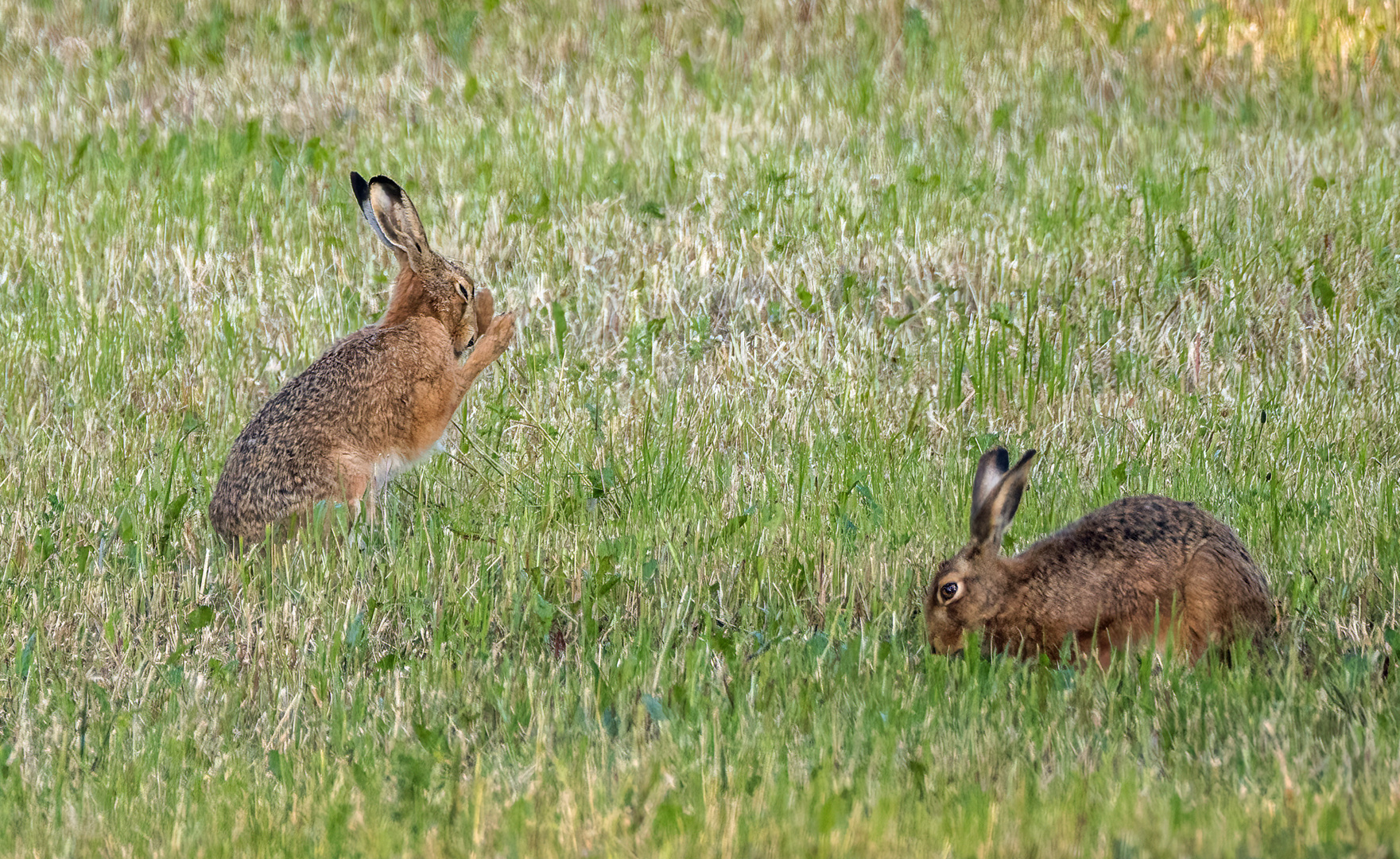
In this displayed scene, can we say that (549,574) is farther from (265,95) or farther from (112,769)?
(265,95)

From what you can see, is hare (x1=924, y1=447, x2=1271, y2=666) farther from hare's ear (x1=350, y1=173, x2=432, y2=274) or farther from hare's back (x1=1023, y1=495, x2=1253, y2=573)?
hare's ear (x1=350, y1=173, x2=432, y2=274)

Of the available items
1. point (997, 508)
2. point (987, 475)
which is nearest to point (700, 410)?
point (987, 475)

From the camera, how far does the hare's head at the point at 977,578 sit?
14.9 ft

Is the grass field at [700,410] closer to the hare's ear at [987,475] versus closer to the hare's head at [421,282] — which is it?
the hare's ear at [987,475]

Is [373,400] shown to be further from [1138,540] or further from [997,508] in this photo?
[1138,540]

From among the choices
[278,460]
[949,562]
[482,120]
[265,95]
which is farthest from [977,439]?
[265,95]

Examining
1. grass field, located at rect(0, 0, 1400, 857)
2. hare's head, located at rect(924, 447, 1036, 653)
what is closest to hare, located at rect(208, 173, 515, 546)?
grass field, located at rect(0, 0, 1400, 857)

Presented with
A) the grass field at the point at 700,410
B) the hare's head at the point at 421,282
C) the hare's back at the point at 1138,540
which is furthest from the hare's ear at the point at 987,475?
the hare's head at the point at 421,282

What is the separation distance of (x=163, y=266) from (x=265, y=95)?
3394 millimetres

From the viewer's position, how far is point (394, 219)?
6.31m

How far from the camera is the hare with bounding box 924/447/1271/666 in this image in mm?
4461

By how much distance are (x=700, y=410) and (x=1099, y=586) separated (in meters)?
2.74

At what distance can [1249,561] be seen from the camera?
15.1 ft

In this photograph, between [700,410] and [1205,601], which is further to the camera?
[700,410]
